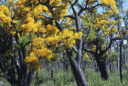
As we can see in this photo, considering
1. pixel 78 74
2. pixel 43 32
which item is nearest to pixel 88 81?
pixel 78 74

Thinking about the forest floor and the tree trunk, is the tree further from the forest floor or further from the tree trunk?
the forest floor

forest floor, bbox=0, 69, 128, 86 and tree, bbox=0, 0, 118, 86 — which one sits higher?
tree, bbox=0, 0, 118, 86

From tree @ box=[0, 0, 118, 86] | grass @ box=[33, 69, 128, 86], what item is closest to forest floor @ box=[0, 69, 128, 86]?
grass @ box=[33, 69, 128, 86]

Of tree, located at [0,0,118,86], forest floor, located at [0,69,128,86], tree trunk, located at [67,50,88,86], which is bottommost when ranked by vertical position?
forest floor, located at [0,69,128,86]

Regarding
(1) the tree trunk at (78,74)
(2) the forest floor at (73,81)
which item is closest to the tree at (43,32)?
(1) the tree trunk at (78,74)

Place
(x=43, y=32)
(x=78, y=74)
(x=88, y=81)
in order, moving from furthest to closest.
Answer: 1. (x=88, y=81)
2. (x=43, y=32)
3. (x=78, y=74)

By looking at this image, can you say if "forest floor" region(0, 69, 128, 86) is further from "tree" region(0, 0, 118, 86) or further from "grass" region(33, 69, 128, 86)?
"tree" region(0, 0, 118, 86)

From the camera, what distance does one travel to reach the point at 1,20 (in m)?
7.02

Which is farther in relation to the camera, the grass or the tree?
the grass

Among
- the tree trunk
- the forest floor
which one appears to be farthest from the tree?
the forest floor

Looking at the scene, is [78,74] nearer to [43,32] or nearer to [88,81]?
[43,32]

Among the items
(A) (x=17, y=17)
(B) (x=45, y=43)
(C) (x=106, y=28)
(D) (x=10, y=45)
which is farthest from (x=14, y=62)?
(C) (x=106, y=28)

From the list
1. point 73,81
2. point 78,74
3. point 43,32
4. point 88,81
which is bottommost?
point 73,81

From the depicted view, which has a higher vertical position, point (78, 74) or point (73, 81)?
point (78, 74)
